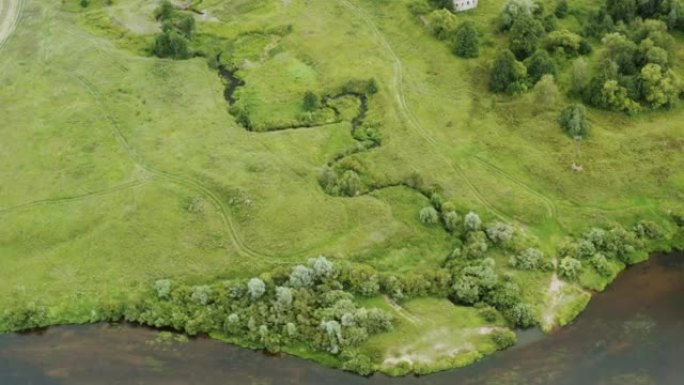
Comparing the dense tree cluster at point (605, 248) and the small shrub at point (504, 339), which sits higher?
the dense tree cluster at point (605, 248)

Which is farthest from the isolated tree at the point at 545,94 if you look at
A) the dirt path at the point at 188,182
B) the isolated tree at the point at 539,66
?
the dirt path at the point at 188,182

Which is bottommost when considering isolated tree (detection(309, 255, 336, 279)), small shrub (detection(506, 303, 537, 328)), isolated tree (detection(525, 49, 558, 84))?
isolated tree (detection(309, 255, 336, 279))

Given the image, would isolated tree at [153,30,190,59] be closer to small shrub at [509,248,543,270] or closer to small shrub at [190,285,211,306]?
small shrub at [190,285,211,306]

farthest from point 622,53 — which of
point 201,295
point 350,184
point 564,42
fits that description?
point 201,295

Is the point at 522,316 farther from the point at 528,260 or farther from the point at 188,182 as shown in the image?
the point at 188,182

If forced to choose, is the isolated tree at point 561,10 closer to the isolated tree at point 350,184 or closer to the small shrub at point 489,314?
the isolated tree at point 350,184

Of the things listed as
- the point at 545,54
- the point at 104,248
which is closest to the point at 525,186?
the point at 545,54

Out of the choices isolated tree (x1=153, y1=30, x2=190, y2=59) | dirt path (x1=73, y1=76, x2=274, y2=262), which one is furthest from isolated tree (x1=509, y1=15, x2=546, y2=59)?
isolated tree (x1=153, y1=30, x2=190, y2=59)
